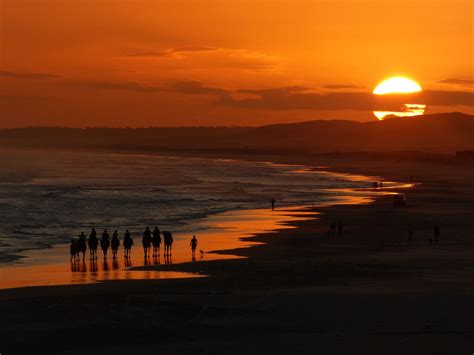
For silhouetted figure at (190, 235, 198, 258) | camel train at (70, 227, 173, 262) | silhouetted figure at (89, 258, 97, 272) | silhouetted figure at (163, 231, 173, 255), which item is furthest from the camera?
silhouetted figure at (190, 235, 198, 258)

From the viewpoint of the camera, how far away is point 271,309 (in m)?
22.7

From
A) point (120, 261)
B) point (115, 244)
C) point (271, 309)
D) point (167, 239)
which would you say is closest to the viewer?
point (271, 309)

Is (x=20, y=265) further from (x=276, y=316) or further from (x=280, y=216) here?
(x=280, y=216)

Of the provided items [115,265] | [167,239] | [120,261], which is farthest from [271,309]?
[167,239]

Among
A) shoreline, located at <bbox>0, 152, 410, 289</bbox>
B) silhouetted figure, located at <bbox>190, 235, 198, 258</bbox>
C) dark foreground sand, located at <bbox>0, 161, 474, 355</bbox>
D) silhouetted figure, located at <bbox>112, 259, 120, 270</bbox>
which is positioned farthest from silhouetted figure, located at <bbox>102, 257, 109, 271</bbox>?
silhouetted figure, located at <bbox>190, 235, 198, 258</bbox>

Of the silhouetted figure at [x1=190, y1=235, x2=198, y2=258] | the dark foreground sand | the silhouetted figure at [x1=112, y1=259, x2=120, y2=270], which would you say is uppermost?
the silhouetted figure at [x1=190, y1=235, x2=198, y2=258]

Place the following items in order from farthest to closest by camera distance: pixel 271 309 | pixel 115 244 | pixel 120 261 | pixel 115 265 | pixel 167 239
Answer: pixel 167 239
pixel 115 244
pixel 120 261
pixel 115 265
pixel 271 309

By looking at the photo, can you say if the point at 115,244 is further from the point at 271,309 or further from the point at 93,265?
Result: the point at 271,309

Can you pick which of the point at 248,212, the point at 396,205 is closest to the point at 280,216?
the point at 248,212

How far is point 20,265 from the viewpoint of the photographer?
31.4 metres

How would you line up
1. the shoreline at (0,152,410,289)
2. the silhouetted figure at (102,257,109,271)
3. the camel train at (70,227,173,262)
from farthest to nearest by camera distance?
the camel train at (70,227,173,262) < the silhouetted figure at (102,257,109,271) < the shoreline at (0,152,410,289)

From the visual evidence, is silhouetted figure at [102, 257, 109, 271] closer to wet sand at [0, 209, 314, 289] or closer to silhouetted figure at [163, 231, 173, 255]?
wet sand at [0, 209, 314, 289]

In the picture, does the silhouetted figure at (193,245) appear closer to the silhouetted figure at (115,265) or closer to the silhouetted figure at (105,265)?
the silhouetted figure at (115,265)

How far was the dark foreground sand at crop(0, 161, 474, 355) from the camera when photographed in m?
19.1
